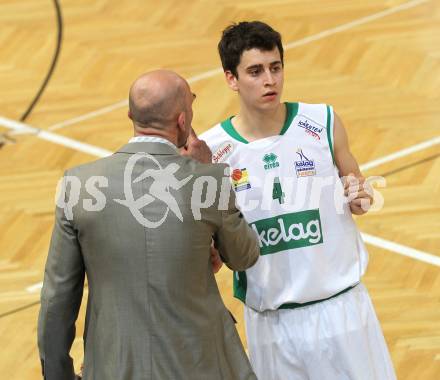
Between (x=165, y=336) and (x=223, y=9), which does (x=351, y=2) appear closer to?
(x=223, y=9)

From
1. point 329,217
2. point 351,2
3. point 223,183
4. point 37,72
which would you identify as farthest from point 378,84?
point 223,183

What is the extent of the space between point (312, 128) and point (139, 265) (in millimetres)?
1157

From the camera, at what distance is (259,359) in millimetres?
4594

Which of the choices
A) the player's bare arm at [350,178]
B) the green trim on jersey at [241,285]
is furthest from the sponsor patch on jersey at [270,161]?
the green trim on jersey at [241,285]

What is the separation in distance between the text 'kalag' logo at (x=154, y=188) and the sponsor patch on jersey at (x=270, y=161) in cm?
82

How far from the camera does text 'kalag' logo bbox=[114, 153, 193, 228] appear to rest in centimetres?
360

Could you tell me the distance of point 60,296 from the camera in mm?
3678

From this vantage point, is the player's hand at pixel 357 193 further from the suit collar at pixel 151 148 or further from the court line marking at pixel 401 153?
the court line marking at pixel 401 153

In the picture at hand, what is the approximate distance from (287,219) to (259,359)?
2.03 ft

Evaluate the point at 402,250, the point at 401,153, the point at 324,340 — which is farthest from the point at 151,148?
the point at 401,153

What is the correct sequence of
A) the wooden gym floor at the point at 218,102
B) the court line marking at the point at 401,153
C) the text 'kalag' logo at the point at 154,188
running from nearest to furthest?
the text 'kalag' logo at the point at 154,188
the wooden gym floor at the point at 218,102
the court line marking at the point at 401,153

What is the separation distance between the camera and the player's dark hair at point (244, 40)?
14.5 ft

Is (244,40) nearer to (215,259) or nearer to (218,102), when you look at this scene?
(215,259)

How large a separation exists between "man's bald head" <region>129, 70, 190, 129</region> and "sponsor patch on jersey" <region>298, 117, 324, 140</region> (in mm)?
911
